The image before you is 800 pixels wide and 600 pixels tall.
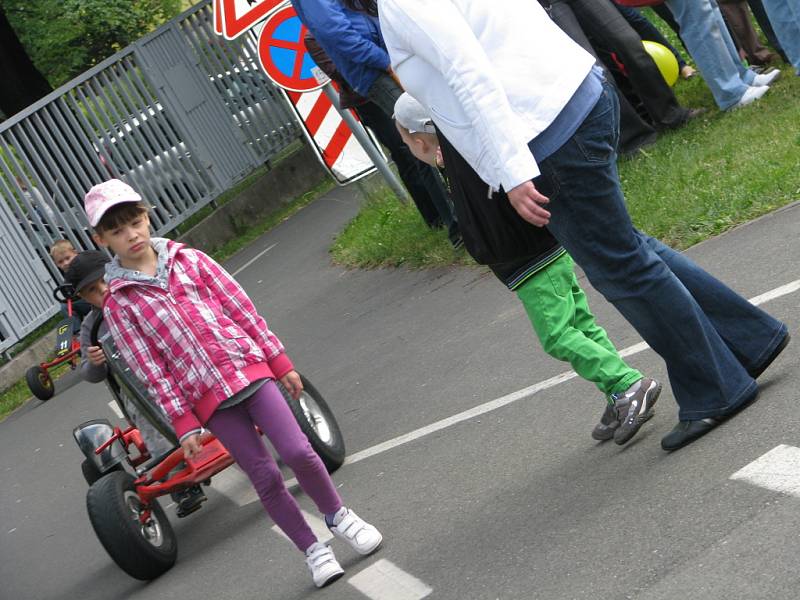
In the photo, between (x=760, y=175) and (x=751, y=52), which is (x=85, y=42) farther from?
(x=760, y=175)

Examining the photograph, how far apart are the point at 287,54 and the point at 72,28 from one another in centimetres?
1467

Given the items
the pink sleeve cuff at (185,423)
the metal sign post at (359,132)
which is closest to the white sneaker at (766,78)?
the metal sign post at (359,132)

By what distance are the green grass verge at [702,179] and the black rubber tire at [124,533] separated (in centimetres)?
339

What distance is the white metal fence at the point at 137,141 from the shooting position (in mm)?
17391

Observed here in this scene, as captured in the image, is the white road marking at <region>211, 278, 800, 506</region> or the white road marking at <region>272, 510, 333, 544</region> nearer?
the white road marking at <region>272, 510, 333, 544</region>

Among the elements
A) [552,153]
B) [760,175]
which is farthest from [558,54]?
[760,175]

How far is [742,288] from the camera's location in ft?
22.8

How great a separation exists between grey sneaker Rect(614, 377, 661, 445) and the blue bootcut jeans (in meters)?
0.23

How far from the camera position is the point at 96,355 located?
7.56 metres

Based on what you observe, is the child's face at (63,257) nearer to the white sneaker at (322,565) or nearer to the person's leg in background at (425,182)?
the person's leg in background at (425,182)

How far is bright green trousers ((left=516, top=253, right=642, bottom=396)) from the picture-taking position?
5.44 metres

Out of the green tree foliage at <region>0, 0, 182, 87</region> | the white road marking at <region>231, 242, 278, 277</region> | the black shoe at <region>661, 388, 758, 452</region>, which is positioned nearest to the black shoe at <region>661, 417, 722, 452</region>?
the black shoe at <region>661, 388, 758, 452</region>

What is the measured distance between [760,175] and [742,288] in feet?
6.15

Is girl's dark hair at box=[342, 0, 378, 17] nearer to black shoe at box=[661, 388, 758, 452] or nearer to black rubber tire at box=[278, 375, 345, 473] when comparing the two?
black rubber tire at box=[278, 375, 345, 473]
